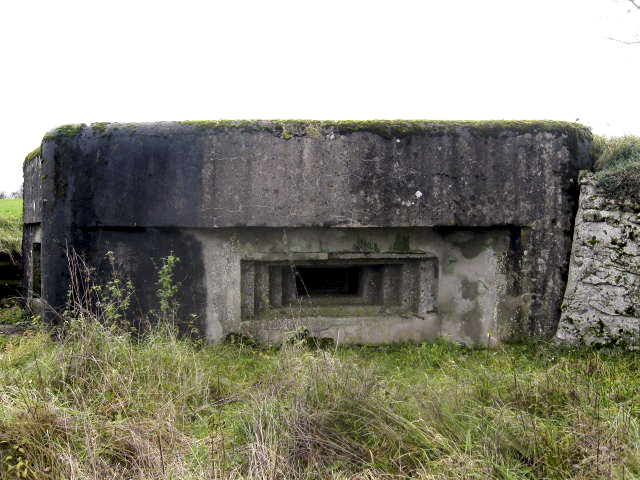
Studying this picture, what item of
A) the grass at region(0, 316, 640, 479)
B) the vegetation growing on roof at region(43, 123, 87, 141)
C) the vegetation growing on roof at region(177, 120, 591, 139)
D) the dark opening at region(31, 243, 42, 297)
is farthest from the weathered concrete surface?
the dark opening at region(31, 243, 42, 297)

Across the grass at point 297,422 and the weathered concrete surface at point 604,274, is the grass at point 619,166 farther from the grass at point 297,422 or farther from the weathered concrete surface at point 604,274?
the grass at point 297,422

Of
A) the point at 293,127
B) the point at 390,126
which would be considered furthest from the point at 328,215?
the point at 390,126

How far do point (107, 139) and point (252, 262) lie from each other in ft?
4.61

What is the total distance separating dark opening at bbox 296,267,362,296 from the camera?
4.44 m

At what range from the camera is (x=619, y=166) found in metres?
3.82

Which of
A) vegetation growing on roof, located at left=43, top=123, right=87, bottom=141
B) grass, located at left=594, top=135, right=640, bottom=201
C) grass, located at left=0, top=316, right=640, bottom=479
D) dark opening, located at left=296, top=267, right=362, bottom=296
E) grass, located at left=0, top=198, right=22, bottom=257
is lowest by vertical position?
grass, located at left=0, top=316, right=640, bottom=479

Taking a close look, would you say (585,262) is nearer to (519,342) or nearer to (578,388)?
(519,342)

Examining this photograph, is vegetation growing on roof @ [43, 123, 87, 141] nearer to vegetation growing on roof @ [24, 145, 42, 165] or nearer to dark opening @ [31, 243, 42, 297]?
vegetation growing on roof @ [24, 145, 42, 165]

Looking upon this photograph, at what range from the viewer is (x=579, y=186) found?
13.1ft

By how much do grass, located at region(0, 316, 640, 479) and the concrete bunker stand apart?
1.07 m

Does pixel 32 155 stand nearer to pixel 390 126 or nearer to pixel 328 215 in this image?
pixel 328 215

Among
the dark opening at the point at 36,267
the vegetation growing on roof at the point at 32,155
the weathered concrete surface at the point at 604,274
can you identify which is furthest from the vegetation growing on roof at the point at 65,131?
the weathered concrete surface at the point at 604,274

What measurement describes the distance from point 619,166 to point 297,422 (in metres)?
3.13

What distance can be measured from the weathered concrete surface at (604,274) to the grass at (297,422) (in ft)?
2.96
